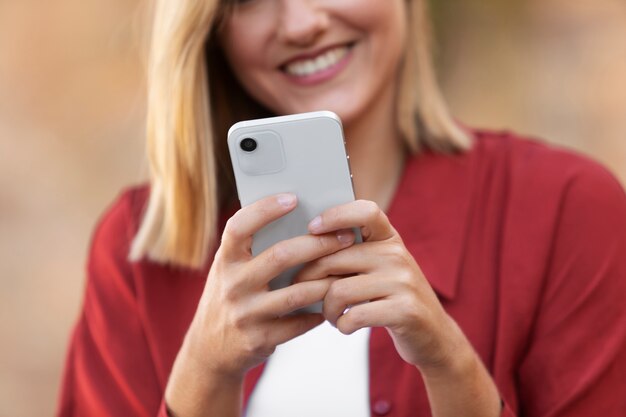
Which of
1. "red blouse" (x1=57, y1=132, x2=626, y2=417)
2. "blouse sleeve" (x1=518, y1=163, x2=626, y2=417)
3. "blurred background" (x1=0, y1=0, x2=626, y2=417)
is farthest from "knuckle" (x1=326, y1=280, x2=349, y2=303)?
"blurred background" (x1=0, y1=0, x2=626, y2=417)

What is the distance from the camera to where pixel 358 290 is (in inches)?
48.4

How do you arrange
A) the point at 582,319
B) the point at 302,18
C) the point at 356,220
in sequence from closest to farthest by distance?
1. the point at 356,220
2. the point at 582,319
3. the point at 302,18

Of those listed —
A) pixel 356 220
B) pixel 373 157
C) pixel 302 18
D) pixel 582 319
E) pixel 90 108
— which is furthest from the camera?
pixel 90 108

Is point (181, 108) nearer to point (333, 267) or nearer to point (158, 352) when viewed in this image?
point (158, 352)

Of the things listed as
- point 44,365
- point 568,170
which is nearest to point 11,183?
point 44,365

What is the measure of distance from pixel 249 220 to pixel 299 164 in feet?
0.32

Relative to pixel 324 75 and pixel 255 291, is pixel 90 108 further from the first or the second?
pixel 255 291

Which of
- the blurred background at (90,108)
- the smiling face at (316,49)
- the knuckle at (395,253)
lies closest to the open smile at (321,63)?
the smiling face at (316,49)

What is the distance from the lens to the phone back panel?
1257 mm

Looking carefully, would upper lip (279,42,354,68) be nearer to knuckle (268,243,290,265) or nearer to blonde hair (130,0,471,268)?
blonde hair (130,0,471,268)

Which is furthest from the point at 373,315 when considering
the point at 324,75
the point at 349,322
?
the point at 324,75

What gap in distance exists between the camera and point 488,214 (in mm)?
1640

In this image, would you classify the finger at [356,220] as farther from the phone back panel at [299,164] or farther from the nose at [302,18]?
the nose at [302,18]

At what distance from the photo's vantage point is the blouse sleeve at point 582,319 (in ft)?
4.80
